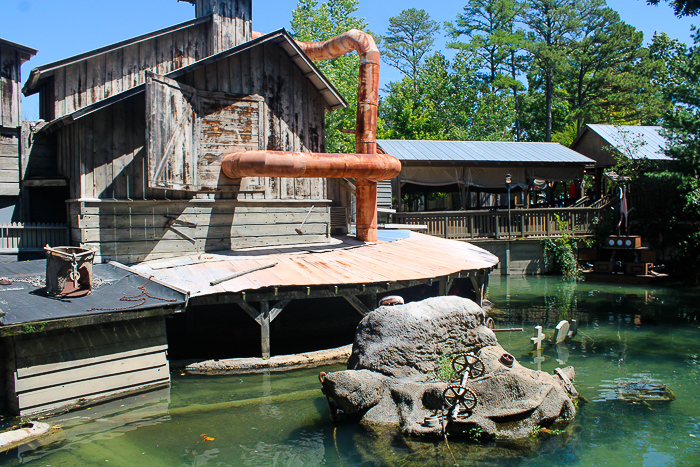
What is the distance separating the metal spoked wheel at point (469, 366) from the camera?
7867 mm

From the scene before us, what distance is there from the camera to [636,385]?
32.6ft

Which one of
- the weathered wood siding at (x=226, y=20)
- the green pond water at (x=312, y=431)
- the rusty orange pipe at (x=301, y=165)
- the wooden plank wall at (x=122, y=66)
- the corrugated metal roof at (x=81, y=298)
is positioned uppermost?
the weathered wood siding at (x=226, y=20)

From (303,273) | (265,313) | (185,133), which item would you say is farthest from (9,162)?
(303,273)

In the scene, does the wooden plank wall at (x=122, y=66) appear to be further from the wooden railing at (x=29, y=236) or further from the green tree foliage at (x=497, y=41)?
the green tree foliage at (x=497, y=41)

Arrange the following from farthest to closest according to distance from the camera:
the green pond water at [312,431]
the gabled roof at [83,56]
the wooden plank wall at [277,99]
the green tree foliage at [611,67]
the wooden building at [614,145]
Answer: the green tree foliage at [611,67] → the wooden building at [614,145] → the wooden plank wall at [277,99] → the gabled roof at [83,56] → the green pond water at [312,431]

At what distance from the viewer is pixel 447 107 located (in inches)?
1494

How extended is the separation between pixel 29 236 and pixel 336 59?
926 inches

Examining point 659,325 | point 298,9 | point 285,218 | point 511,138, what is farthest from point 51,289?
point 511,138

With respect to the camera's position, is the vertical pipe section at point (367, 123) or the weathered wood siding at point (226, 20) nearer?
the weathered wood siding at point (226, 20)

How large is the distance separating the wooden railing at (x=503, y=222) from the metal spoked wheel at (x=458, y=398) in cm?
1500

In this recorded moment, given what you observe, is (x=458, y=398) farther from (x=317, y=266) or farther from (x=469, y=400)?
(x=317, y=266)

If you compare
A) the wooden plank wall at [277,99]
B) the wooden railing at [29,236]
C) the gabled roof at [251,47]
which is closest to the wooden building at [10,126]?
the wooden railing at [29,236]

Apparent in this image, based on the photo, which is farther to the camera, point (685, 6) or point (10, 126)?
point (685, 6)

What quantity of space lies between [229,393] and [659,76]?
115 ft
